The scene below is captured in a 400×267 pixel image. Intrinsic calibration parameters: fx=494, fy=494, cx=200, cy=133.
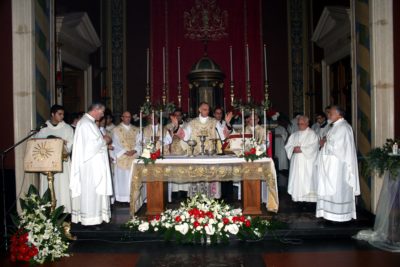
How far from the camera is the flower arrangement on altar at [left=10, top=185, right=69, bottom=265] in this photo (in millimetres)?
5938

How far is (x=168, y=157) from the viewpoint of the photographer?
7.77 meters

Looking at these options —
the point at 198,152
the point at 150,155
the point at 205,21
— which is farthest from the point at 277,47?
the point at 150,155

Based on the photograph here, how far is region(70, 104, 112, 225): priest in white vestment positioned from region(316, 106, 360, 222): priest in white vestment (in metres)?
3.26

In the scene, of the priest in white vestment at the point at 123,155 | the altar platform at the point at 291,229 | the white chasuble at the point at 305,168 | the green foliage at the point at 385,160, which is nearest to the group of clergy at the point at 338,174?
the altar platform at the point at 291,229

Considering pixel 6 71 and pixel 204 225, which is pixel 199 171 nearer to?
pixel 204 225

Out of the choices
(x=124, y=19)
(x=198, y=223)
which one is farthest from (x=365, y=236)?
(x=124, y=19)

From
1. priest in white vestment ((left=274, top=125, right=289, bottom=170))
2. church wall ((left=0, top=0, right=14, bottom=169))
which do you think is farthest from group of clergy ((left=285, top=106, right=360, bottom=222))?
priest in white vestment ((left=274, top=125, right=289, bottom=170))

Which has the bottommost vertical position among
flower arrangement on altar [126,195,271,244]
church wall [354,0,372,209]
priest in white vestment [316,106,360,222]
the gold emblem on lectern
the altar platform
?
the altar platform

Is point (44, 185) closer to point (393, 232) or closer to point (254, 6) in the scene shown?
point (393, 232)

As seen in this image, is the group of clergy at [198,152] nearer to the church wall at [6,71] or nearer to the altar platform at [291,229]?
the altar platform at [291,229]

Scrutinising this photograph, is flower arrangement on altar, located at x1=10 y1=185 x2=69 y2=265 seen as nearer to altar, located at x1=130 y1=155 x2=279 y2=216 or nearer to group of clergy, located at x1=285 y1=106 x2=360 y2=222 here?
altar, located at x1=130 y1=155 x2=279 y2=216

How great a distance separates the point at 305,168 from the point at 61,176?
167 inches

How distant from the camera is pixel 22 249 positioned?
5.89 meters

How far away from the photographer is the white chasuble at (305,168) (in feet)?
29.0
